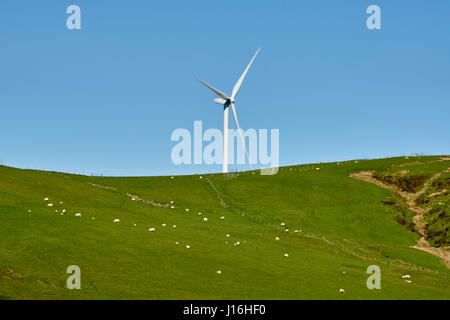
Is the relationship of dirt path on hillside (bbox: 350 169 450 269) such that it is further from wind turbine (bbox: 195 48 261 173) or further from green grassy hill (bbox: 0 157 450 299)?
wind turbine (bbox: 195 48 261 173)

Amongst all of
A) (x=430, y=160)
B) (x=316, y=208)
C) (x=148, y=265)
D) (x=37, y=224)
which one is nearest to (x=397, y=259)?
(x=316, y=208)

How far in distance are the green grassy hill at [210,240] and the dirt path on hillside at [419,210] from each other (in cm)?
135

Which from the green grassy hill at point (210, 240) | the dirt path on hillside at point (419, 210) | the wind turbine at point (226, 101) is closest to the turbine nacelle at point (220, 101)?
the wind turbine at point (226, 101)

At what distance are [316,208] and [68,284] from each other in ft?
188

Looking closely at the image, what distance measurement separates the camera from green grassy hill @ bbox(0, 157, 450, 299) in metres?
35.8

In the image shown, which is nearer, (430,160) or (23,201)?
(23,201)

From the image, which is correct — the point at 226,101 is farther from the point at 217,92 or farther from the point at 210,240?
the point at 210,240

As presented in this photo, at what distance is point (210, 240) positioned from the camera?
52.0 m

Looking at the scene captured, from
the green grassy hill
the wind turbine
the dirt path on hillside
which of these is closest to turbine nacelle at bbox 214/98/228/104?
the wind turbine

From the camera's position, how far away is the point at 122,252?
42250 mm

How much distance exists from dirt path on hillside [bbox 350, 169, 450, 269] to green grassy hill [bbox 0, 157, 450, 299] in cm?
135

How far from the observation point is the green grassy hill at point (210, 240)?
118 feet

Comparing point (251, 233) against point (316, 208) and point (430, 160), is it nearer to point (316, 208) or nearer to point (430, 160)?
point (316, 208)
